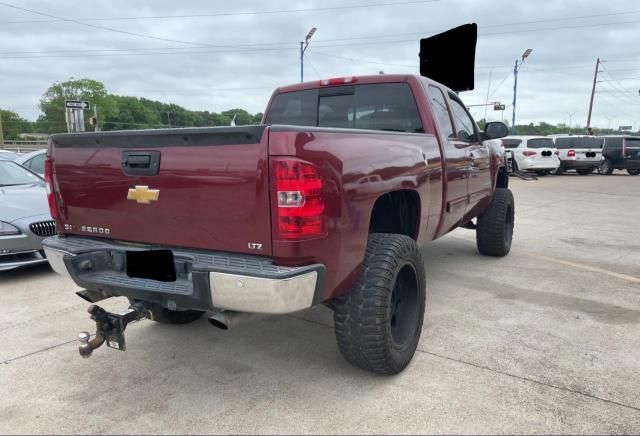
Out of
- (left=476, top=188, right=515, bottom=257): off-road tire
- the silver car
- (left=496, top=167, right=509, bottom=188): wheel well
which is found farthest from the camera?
(left=496, top=167, right=509, bottom=188): wheel well

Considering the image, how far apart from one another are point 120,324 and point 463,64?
35.1ft

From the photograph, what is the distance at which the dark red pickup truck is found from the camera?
7.34ft

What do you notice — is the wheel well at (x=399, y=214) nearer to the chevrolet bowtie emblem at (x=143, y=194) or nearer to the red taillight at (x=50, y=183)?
the chevrolet bowtie emblem at (x=143, y=194)

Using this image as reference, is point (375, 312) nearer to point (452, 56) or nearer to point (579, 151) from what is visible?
point (452, 56)

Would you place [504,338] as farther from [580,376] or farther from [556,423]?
[556,423]

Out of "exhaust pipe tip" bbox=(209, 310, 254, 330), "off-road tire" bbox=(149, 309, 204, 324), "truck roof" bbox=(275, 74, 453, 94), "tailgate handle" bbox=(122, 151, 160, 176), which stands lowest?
"off-road tire" bbox=(149, 309, 204, 324)

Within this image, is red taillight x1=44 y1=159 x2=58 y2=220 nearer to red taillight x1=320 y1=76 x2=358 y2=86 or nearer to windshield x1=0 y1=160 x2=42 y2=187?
red taillight x1=320 y1=76 x2=358 y2=86

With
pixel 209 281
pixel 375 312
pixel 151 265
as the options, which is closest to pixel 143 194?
pixel 151 265

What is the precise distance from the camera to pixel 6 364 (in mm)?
3156

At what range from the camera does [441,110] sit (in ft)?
13.7

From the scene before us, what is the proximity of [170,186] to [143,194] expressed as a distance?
0.66 feet

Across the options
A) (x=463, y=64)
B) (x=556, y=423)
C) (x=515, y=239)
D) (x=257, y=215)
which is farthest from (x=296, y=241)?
(x=463, y=64)

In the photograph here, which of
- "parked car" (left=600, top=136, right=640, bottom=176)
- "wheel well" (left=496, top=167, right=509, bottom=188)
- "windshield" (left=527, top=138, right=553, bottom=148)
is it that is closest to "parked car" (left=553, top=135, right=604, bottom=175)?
"parked car" (left=600, top=136, right=640, bottom=176)

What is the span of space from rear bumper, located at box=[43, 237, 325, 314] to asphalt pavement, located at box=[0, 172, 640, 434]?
2.06 ft
